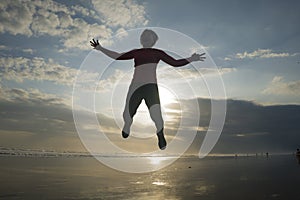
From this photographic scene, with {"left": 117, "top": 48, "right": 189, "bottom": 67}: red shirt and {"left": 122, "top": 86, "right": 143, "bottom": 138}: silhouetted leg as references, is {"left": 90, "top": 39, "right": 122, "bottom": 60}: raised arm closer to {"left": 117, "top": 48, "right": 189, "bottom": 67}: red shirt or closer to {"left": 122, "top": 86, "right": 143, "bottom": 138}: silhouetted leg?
{"left": 117, "top": 48, "right": 189, "bottom": 67}: red shirt

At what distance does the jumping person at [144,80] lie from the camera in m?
4.70

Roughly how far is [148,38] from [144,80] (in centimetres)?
77

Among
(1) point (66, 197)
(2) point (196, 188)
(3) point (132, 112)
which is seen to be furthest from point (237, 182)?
(3) point (132, 112)

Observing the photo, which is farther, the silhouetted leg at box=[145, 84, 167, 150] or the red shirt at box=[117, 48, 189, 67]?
the red shirt at box=[117, 48, 189, 67]

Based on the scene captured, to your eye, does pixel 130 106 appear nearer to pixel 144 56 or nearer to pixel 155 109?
pixel 155 109

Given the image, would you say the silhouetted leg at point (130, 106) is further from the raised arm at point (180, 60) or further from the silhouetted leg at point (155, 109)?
the raised arm at point (180, 60)

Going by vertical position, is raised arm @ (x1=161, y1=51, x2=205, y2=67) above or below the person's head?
below

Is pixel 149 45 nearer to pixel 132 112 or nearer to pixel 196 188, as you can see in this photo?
pixel 132 112

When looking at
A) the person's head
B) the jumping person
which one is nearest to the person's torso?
the jumping person

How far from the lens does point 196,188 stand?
6662cm

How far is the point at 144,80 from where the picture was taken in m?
4.70

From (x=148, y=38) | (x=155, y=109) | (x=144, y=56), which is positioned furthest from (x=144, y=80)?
(x=148, y=38)

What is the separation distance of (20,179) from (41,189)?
9.21 metres

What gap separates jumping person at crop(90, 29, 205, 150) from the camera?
470 cm
